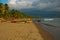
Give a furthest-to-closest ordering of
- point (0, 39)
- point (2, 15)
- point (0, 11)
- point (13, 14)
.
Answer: point (13, 14) → point (2, 15) → point (0, 11) → point (0, 39)

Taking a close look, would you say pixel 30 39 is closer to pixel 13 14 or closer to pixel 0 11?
pixel 0 11

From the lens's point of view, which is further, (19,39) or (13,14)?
(13,14)

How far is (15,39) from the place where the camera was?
11.7 metres

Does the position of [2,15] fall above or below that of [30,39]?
below

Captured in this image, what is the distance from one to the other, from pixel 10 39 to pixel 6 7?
57.9m

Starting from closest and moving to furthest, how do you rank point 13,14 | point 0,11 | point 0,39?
point 0,39
point 0,11
point 13,14

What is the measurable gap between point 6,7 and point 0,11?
20.7 ft

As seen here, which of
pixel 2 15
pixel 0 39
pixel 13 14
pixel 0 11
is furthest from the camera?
pixel 13 14

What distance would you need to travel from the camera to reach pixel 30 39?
11930mm

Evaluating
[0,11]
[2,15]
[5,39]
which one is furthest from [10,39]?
[2,15]

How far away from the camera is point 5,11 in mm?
69375

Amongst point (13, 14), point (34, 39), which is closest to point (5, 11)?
point (13, 14)

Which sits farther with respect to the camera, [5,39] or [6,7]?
[6,7]

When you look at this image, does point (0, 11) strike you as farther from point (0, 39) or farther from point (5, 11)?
point (0, 39)
